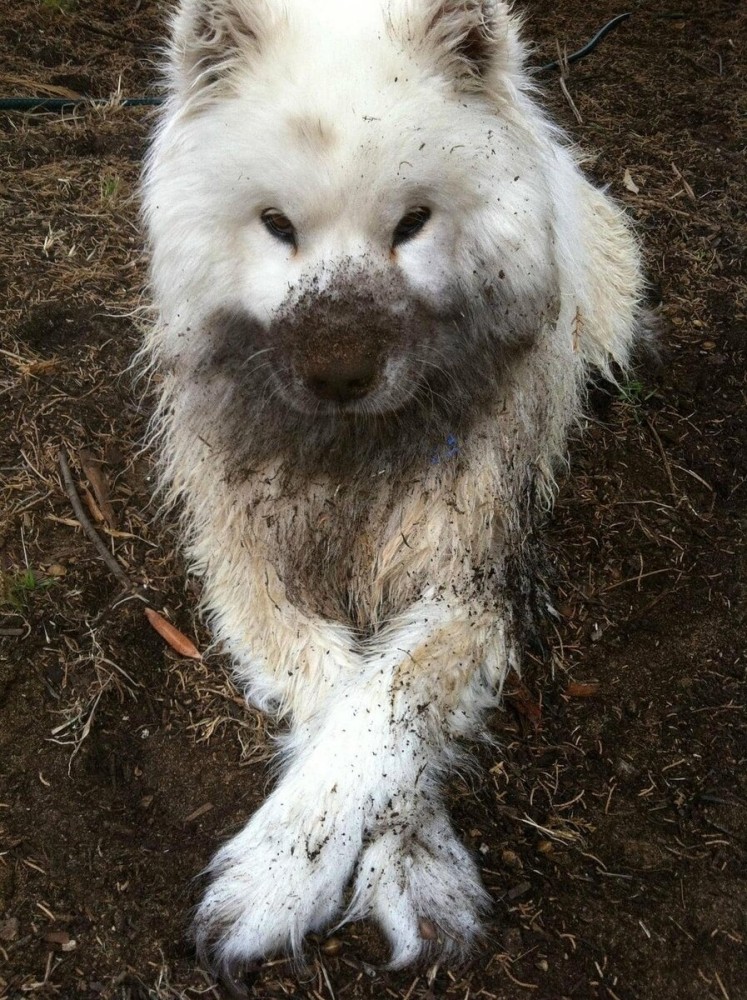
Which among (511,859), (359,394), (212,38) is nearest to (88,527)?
(359,394)

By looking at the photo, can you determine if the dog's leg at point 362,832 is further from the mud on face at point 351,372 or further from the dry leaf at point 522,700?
the mud on face at point 351,372

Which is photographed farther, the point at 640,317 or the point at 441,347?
the point at 640,317

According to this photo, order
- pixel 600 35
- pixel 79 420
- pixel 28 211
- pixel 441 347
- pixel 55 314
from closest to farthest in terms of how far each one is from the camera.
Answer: pixel 441 347 < pixel 79 420 < pixel 55 314 < pixel 28 211 < pixel 600 35

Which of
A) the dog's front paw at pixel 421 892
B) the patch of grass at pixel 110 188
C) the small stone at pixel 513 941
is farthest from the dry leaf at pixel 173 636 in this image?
the patch of grass at pixel 110 188

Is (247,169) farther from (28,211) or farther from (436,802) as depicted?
(28,211)

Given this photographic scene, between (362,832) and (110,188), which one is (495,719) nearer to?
(362,832)

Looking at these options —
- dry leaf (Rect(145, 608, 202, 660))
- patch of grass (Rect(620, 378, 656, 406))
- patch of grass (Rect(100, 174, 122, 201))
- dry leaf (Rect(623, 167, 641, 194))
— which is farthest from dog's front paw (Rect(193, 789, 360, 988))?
dry leaf (Rect(623, 167, 641, 194))

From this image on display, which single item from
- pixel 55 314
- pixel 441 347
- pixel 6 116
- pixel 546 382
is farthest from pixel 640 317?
pixel 6 116

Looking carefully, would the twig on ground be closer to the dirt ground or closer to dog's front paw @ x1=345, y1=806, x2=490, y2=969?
the dirt ground
